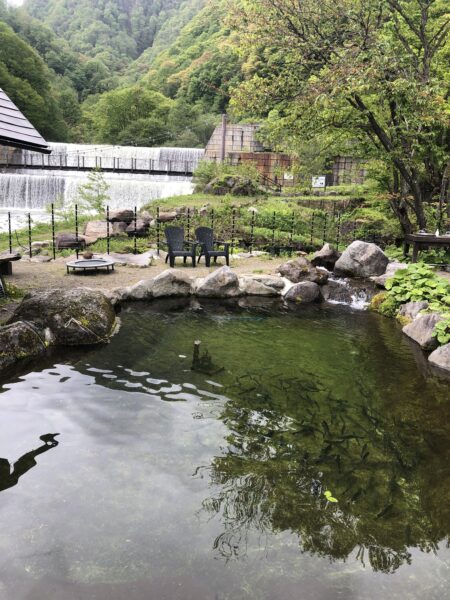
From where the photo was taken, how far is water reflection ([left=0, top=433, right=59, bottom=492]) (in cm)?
377

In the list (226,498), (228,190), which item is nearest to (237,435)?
(226,498)

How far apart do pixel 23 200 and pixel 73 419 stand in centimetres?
Answer: 2328

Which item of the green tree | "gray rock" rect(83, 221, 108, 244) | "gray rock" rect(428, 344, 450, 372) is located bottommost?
"gray rock" rect(428, 344, 450, 372)

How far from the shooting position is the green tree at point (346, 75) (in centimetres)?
991

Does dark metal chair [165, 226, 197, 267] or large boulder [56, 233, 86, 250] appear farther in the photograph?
large boulder [56, 233, 86, 250]

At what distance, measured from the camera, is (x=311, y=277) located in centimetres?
1108

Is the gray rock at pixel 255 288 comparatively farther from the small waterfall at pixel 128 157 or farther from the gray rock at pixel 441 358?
the small waterfall at pixel 128 157

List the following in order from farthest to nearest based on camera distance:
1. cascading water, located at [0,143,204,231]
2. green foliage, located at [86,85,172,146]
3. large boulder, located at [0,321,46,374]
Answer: green foliage, located at [86,85,172,146], cascading water, located at [0,143,204,231], large boulder, located at [0,321,46,374]

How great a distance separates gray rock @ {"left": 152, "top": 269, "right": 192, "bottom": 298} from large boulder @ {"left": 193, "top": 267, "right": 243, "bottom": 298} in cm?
A: 27

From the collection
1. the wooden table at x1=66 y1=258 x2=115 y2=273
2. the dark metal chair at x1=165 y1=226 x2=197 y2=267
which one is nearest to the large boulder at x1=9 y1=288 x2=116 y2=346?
the wooden table at x1=66 y1=258 x2=115 y2=273

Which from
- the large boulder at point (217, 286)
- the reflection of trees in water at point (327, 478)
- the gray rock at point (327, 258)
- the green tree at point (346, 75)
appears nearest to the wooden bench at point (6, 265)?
the large boulder at point (217, 286)

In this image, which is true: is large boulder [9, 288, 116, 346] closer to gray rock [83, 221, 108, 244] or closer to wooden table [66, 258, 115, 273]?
wooden table [66, 258, 115, 273]

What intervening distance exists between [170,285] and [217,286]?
922 millimetres

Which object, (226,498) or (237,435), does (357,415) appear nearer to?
(237,435)
